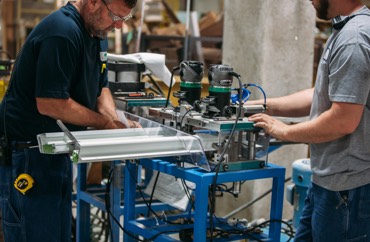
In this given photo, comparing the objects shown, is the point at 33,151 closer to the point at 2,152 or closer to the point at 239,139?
the point at 2,152

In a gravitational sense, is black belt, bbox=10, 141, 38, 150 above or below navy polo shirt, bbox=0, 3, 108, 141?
below

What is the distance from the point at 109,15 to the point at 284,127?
0.81 m

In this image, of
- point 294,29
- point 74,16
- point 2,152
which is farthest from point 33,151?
point 294,29

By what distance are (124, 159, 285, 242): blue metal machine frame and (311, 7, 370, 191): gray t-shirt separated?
0.24 metres

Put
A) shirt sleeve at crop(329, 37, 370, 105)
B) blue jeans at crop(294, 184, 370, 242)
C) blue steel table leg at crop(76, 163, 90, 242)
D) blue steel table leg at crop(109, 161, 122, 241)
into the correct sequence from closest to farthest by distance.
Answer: shirt sleeve at crop(329, 37, 370, 105), blue jeans at crop(294, 184, 370, 242), blue steel table leg at crop(109, 161, 122, 241), blue steel table leg at crop(76, 163, 90, 242)

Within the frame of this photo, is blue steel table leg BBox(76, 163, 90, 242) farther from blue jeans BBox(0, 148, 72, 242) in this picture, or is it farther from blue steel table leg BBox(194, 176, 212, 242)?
blue steel table leg BBox(194, 176, 212, 242)

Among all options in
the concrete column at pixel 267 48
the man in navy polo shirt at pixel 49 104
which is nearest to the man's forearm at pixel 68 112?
the man in navy polo shirt at pixel 49 104

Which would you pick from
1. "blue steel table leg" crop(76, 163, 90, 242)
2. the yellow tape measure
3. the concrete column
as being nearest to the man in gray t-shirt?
the yellow tape measure

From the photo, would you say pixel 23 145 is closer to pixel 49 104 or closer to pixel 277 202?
pixel 49 104

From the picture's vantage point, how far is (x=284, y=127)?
7.09 feet

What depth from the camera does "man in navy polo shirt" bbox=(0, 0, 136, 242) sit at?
2.06 m

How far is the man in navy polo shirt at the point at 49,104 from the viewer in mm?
2061

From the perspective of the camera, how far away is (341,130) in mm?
1993

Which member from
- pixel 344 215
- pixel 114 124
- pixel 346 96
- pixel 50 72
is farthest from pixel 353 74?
pixel 50 72
